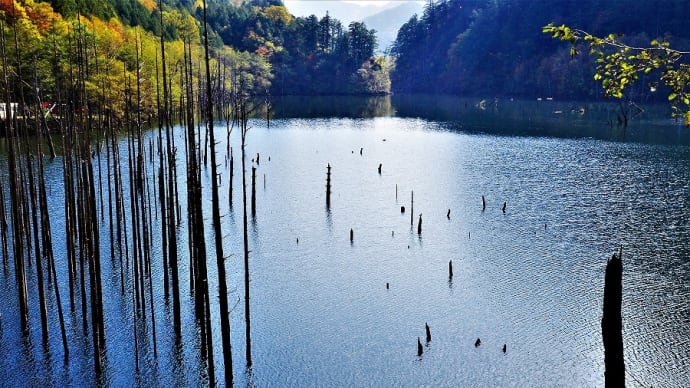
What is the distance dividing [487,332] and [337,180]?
2934 centimetres

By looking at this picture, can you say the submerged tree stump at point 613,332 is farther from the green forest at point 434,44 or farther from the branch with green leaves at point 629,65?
the green forest at point 434,44

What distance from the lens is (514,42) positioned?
510 ft

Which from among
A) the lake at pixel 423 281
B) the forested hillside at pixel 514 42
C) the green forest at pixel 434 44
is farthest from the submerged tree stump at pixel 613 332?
the forested hillside at pixel 514 42

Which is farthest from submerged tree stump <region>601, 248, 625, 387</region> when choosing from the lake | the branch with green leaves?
the lake

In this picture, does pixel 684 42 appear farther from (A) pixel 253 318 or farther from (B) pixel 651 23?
(A) pixel 253 318

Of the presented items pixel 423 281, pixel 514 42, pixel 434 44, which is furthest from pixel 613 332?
pixel 434 44

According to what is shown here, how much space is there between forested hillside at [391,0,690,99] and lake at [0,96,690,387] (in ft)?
245

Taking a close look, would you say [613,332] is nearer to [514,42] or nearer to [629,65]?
[629,65]

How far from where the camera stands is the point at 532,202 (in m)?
43.1

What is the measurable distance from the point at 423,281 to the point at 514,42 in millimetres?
139820

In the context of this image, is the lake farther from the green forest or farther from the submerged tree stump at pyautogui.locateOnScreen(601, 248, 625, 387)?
the green forest

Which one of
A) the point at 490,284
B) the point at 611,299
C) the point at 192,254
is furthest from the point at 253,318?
the point at 611,299

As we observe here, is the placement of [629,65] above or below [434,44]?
below

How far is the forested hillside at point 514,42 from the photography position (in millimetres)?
125000
